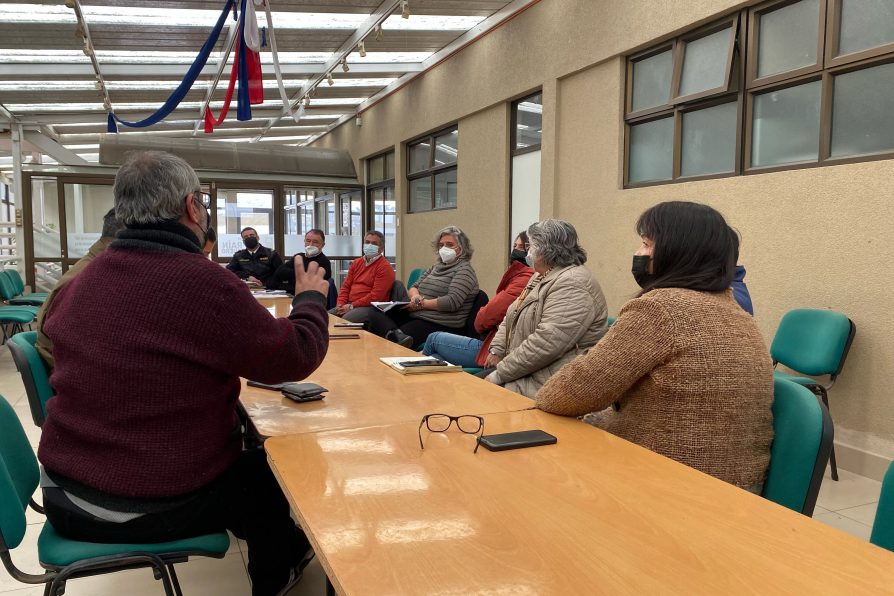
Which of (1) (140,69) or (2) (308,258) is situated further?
(1) (140,69)

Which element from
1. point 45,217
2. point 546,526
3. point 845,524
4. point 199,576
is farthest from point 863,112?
point 45,217

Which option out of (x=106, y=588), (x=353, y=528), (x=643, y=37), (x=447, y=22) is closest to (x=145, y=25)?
(x=447, y=22)

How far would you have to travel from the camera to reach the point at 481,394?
1.98 meters

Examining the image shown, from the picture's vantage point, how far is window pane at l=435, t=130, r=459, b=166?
759 centimetres

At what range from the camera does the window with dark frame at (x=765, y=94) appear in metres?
3.19

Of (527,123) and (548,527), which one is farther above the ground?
(527,123)

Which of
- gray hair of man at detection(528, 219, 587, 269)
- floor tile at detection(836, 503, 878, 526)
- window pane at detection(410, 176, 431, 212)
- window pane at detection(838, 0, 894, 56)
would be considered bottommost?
floor tile at detection(836, 503, 878, 526)

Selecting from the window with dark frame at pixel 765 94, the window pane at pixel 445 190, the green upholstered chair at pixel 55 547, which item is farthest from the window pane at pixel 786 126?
the window pane at pixel 445 190

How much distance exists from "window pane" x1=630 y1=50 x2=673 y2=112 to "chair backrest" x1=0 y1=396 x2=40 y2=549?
4228 mm

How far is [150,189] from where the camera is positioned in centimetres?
149

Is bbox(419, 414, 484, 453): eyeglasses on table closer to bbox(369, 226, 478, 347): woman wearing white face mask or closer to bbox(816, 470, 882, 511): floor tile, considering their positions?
bbox(816, 470, 882, 511): floor tile

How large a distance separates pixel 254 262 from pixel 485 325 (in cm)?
419

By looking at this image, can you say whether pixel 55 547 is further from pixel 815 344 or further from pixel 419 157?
pixel 419 157

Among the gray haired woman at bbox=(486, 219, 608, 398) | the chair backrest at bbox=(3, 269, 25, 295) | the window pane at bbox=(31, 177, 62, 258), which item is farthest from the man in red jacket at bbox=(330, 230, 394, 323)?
the window pane at bbox=(31, 177, 62, 258)
